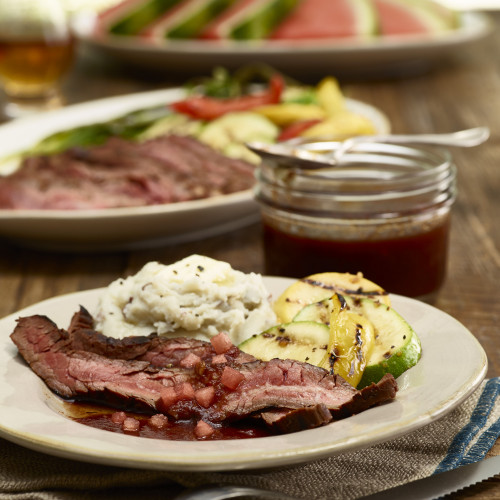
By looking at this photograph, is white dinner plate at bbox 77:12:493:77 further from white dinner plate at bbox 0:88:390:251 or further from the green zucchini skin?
the green zucchini skin

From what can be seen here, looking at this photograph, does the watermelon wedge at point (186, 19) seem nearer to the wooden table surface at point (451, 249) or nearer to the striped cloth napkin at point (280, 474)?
the wooden table surface at point (451, 249)

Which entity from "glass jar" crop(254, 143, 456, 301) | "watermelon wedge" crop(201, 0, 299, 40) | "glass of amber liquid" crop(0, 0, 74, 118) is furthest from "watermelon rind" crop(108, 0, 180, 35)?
"glass jar" crop(254, 143, 456, 301)

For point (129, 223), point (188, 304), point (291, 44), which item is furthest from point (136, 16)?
point (188, 304)

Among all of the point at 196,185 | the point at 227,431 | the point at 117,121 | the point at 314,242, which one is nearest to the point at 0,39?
the point at 117,121

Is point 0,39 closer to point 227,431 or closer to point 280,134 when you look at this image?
point 280,134

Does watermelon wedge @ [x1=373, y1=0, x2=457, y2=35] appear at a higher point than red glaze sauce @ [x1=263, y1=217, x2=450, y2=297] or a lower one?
lower

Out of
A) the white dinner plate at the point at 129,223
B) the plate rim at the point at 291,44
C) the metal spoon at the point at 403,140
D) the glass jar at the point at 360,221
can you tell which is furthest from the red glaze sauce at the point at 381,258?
the plate rim at the point at 291,44

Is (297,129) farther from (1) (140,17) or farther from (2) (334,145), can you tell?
(1) (140,17)
